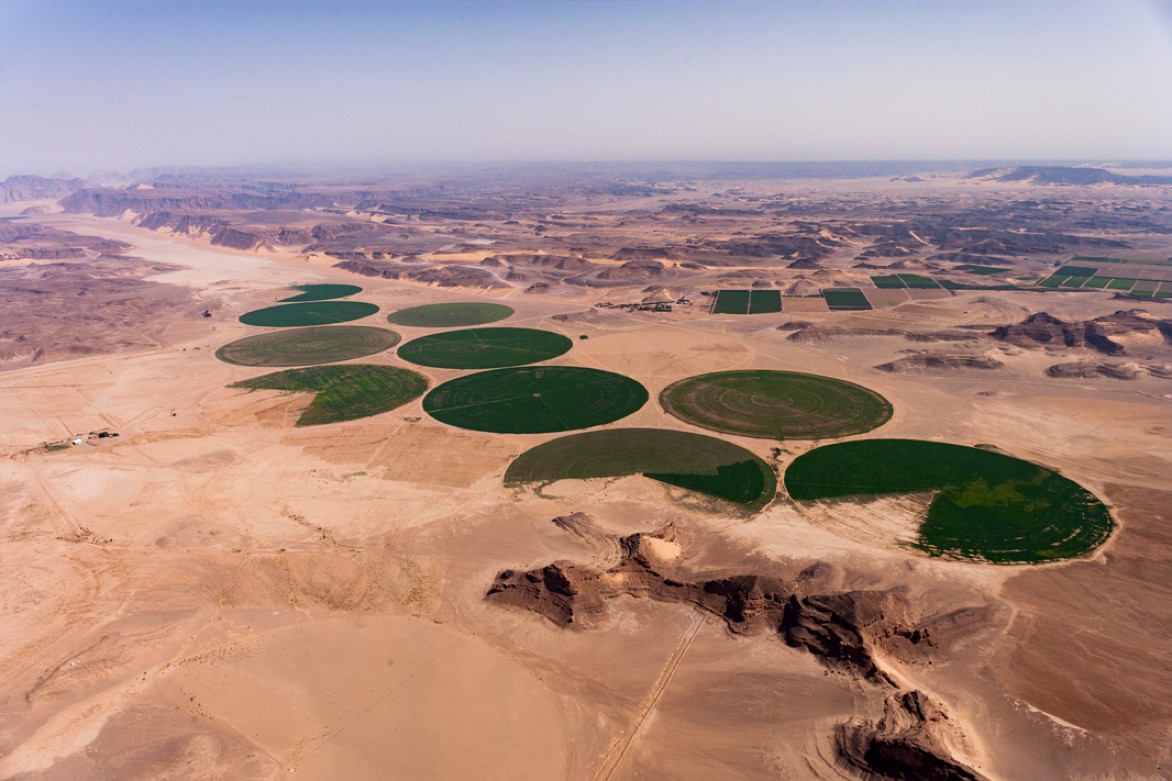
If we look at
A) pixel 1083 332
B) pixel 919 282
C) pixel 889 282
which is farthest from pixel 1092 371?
pixel 889 282

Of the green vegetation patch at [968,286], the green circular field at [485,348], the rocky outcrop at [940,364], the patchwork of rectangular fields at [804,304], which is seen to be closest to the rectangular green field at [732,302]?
the patchwork of rectangular fields at [804,304]

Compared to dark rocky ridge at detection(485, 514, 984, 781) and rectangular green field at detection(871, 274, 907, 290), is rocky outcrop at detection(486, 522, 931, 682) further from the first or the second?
rectangular green field at detection(871, 274, 907, 290)

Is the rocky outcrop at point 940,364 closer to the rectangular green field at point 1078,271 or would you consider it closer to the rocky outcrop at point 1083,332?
the rocky outcrop at point 1083,332

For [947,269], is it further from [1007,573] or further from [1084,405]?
[1007,573]

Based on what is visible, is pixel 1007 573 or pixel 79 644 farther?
pixel 1007 573

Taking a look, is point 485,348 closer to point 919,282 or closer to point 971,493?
point 971,493

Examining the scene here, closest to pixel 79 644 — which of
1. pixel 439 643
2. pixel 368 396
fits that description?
pixel 439 643
